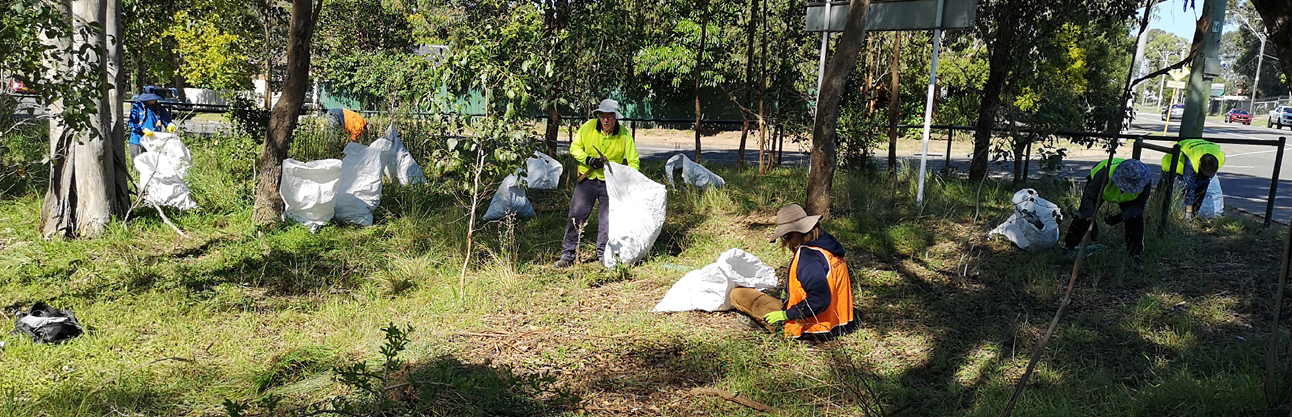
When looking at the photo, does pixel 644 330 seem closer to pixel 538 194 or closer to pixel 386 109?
pixel 538 194

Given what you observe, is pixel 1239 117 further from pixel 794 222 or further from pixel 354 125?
pixel 794 222

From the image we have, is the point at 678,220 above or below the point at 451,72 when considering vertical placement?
below

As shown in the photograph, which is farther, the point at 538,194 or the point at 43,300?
the point at 538,194

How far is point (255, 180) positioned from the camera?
7.52 meters

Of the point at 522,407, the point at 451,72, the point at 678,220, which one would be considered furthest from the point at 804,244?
the point at 678,220

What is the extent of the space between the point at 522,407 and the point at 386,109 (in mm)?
9438

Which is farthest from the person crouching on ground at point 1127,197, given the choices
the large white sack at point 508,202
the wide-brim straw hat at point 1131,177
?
the large white sack at point 508,202

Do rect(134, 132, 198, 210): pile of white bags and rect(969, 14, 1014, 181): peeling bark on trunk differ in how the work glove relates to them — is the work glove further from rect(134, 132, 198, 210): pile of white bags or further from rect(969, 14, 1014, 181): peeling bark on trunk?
rect(134, 132, 198, 210): pile of white bags

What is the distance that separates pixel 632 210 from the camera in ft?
19.1

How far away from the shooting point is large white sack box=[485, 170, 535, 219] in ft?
24.0

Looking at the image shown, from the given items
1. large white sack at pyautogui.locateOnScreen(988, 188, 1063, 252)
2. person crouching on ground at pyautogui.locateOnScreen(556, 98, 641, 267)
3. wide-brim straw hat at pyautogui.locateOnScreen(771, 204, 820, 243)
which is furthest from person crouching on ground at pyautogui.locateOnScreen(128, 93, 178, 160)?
large white sack at pyautogui.locateOnScreen(988, 188, 1063, 252)

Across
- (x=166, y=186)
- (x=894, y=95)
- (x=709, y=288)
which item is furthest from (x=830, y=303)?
(x=166, y=186)

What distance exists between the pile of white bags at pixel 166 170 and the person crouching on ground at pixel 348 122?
205 centimetres

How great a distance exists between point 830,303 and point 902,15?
383 cm
